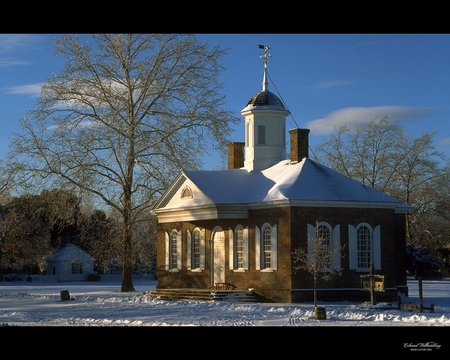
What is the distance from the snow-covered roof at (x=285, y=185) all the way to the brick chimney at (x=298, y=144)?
20.9 inches

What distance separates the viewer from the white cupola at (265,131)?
41.7m

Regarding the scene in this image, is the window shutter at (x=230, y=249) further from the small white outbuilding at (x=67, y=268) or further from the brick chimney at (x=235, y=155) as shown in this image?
the small white outbuilding at (x=67, y=268)

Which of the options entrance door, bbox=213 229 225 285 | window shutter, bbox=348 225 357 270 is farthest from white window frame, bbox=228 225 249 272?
window shutter, bbox=348 225 357 270

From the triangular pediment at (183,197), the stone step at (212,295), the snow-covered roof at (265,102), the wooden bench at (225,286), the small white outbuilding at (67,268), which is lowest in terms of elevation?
the stone step at (212,295)

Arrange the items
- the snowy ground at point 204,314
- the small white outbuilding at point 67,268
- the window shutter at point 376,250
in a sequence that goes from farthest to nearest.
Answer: the small white outbuilding at point 67,268 < the window shutter at point 376,250 < the snowy ground at point 204,314

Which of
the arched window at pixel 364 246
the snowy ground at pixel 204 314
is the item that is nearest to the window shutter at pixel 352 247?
the arched window at pixel 364 246

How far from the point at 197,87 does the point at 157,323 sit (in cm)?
2092

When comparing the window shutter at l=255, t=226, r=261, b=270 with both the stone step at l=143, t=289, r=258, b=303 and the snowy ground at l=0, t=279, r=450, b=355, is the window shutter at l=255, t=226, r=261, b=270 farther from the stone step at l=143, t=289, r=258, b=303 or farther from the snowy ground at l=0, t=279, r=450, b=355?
the snowy ground at l=0, t=279, r=450, b=355

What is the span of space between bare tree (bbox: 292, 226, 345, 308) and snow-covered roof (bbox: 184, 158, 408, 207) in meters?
2.04

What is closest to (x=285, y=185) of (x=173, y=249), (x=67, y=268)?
(x=173, y=249)

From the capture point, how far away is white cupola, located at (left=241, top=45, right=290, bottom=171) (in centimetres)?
4172

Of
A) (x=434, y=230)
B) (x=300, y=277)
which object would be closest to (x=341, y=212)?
(x=300, y=277)

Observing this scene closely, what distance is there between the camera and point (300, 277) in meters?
34.4
